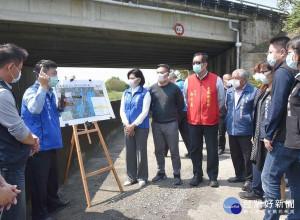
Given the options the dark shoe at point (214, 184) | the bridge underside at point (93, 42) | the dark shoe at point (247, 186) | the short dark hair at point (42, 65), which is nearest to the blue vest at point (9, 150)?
the short dark hair at point (42, 65)

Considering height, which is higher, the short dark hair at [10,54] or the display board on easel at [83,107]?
the short dark hair at [10,54]

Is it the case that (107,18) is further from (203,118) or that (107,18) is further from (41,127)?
(41,127)

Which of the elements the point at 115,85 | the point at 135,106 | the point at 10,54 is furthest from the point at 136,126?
the point at 115,85

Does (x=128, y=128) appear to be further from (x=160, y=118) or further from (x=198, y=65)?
(x=198, y=65)

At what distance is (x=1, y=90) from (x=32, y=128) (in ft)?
3.69

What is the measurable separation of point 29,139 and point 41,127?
89cm

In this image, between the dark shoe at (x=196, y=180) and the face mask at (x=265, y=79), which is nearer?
the face mask at (x=265, y=79)

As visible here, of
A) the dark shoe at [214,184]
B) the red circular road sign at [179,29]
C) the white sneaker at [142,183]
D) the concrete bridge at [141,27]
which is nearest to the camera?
the dark shoe at [214,184]

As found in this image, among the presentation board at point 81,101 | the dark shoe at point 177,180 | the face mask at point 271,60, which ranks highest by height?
the face mask at point 271,60

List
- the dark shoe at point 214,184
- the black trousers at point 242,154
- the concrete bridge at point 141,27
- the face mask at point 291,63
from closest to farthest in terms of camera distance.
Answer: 1. the face mask at point 291,63
2. the black trousers at point 242,154
3. the dark shoe at point 214,184
4. the concrete bridge at point 141,27

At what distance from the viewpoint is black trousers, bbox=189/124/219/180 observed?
165 inches

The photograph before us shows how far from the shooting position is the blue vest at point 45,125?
10.1 ft

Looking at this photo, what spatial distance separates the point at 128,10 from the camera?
10695 millimetres

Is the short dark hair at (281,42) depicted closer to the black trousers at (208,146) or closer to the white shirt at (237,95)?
the white shirt at (237,95)
